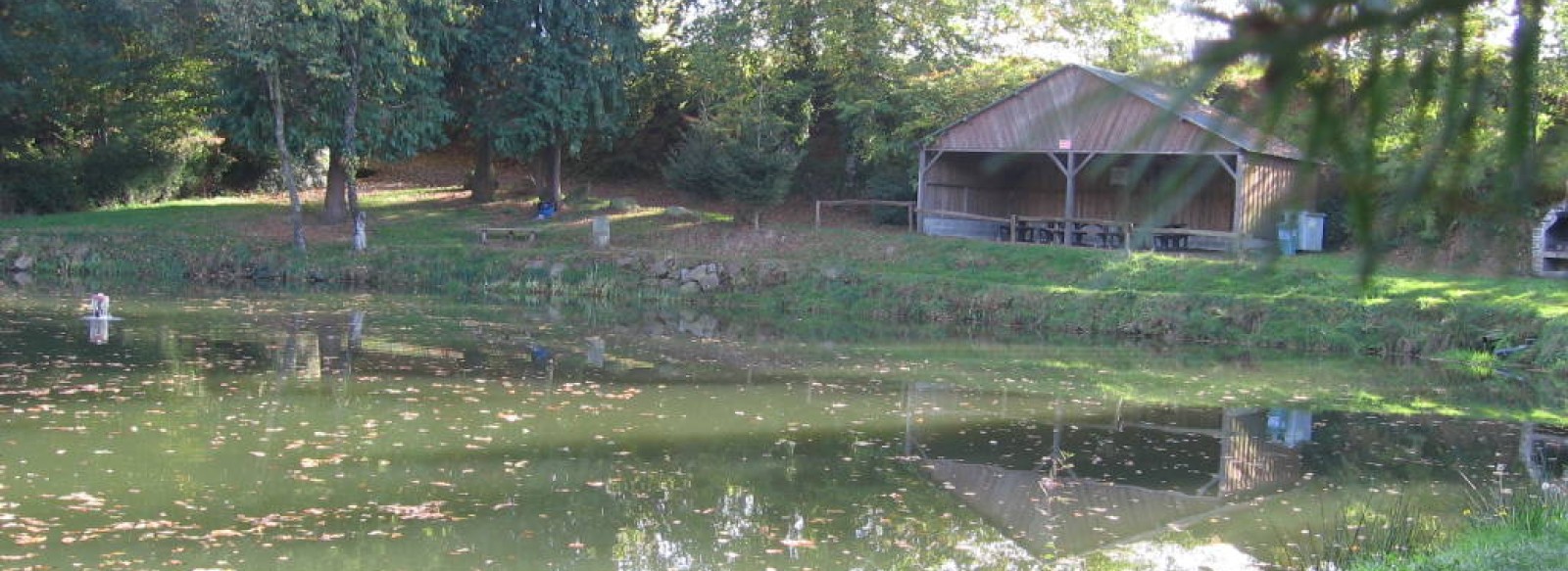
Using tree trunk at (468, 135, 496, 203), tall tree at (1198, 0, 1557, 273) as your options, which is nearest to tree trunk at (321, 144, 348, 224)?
tree trunk at (468, 135, 496, 203)

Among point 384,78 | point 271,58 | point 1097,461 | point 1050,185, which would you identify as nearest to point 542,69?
point 384,78

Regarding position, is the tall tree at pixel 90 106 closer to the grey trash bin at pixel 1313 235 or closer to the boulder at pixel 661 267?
the boulder at pixel 661 267

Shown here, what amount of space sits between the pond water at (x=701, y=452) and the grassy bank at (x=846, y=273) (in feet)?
6.28

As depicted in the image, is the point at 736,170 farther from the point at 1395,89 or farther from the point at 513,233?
the point at 1395,89

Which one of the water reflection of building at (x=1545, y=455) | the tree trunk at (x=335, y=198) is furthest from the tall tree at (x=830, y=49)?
the water reflection of building at (x=1545, y=455)

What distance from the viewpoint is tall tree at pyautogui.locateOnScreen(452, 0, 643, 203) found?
34344 mm

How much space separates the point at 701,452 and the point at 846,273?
1578 cm

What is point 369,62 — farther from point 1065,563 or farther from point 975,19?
point 1065,563

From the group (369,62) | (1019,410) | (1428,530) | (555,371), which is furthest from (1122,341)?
(369,62)

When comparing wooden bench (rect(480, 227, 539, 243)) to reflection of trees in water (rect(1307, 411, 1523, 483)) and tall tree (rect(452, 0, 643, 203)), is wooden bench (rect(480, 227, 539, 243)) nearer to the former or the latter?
tall tree (rect(452, 0, 643, 203))

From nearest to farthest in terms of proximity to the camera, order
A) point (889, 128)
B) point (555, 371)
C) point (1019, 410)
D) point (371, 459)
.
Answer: point (371, 459)
point (1019, 410)
point (555, 371)
point (889, 128)

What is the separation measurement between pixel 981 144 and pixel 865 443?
1917 centimetres

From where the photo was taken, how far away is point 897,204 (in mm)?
32969

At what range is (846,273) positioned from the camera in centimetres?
2795
